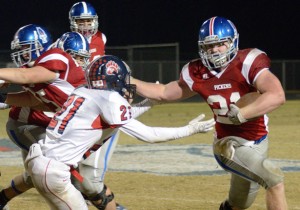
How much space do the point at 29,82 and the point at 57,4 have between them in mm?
24018

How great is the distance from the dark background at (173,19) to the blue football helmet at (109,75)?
23709mm

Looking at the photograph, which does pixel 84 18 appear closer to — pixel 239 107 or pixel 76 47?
pixel 76 47

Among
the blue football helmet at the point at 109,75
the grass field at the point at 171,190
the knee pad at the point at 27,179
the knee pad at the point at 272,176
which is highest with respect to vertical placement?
the blue football helmet at the point at 109,75

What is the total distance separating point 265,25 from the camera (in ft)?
106

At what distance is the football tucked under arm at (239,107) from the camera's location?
5.13 meters

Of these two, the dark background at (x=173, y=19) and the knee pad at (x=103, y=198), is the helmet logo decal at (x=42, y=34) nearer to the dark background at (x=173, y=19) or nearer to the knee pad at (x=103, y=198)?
the knee pad at (x=103, y=198)

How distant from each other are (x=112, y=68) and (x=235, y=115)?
0.95 metres

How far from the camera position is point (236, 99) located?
551cm

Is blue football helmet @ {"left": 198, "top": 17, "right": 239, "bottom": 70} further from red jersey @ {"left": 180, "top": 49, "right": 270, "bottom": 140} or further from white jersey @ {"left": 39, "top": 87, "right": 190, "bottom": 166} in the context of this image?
white jersey @ {"left": 39, "top": 87, "right": 190, "bottom": 166}

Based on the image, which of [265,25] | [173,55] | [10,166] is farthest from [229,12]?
[10,166]

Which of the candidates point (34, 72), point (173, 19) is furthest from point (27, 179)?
point (173, 19)

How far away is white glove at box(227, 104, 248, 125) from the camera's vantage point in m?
5.12

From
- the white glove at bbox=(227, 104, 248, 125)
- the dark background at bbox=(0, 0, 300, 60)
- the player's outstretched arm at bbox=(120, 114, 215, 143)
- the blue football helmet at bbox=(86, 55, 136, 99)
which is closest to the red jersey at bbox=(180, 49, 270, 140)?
the white glove at bbox=(227, 104, 248, 125)

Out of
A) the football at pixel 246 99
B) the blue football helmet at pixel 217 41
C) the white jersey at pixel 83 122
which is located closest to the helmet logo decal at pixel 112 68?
the white jersey at pixel 83 122
